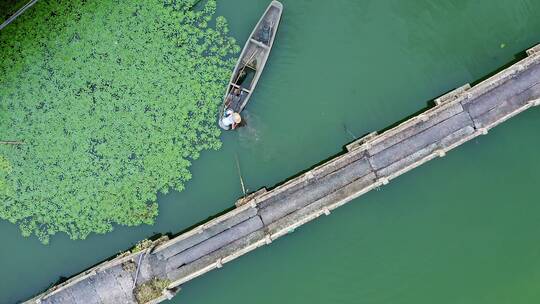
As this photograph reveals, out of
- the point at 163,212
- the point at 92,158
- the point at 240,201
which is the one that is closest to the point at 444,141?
the point at 240,201

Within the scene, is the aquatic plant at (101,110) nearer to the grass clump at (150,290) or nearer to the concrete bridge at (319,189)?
the concrete bridge at (319,189)

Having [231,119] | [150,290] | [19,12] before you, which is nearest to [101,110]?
[19,12]

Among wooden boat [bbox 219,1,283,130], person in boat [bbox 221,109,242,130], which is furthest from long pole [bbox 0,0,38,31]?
person in boat [bbox 221,109,242,130]

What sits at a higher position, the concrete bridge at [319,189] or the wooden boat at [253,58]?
the wooden boat at [253,58]

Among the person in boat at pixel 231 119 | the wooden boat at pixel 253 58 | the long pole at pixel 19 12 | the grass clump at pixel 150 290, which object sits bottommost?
the grass clump at pixel 150 290

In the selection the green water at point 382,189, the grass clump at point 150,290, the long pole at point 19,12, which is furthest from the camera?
the green water at point 382,189

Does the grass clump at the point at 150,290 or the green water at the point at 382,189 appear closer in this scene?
the grass clump at the point at 150,290

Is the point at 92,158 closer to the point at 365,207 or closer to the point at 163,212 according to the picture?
the point at 163,212

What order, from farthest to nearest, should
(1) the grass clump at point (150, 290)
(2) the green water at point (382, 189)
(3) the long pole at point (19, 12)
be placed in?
1. (2) the green water at point (382, 189)
2. (3) the long pole at point (19, 12)
3. (1) the grass clump at point (150, 290)

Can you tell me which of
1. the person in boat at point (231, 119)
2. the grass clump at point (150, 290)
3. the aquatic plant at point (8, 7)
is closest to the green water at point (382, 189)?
the person in boat at point (231, 119)
